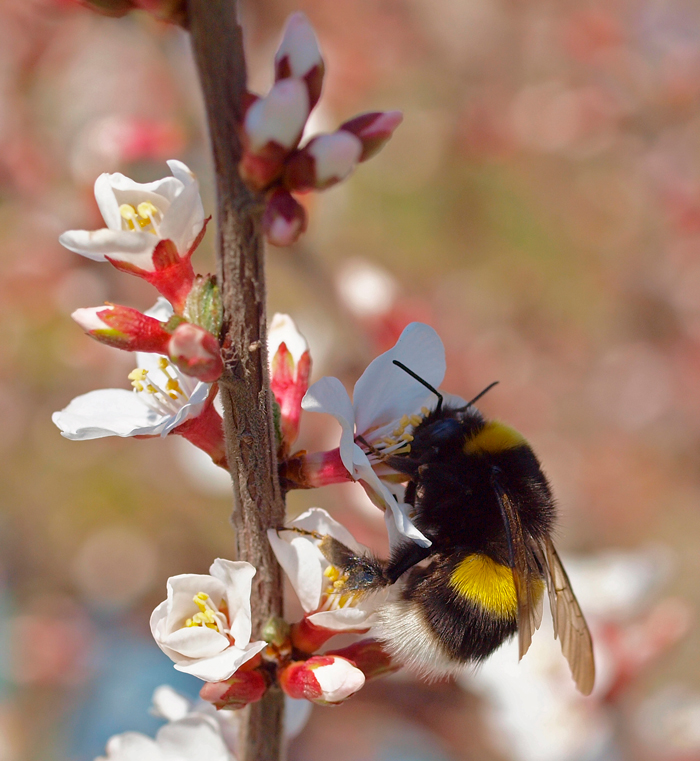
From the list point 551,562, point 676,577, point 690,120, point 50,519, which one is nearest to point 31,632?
point 50,519

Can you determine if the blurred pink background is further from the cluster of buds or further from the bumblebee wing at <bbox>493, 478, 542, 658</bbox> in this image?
the cluster of buds

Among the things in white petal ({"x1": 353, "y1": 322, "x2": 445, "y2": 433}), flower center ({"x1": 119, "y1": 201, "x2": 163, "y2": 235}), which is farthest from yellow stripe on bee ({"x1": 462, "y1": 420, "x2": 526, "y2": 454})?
flower center ({"x1": 119, "y1": 201, "x2": 163, "y2": 235})

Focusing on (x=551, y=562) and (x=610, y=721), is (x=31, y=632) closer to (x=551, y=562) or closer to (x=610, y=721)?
(x=610, y=721)

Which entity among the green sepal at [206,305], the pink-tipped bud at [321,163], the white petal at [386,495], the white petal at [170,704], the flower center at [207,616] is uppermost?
the pink-tipped bud at [321,163]

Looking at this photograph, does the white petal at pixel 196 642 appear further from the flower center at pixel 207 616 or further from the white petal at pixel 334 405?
the white petal at pixel 334 405

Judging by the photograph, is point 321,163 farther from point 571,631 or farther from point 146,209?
point 571,631

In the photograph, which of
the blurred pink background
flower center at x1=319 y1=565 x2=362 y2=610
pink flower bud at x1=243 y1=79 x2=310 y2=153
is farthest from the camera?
the blurred pink background

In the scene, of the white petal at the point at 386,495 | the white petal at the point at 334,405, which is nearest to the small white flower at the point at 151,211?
the white petal at the point at 334,405
